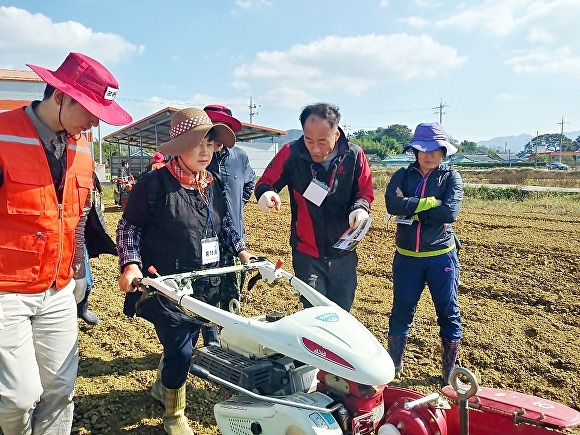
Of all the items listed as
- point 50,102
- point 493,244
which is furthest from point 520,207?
point 50,102

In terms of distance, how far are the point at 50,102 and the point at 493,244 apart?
26.4 ft

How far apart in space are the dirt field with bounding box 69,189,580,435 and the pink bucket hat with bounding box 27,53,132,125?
192 cm

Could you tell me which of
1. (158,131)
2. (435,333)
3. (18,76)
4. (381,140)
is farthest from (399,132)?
(435,333)

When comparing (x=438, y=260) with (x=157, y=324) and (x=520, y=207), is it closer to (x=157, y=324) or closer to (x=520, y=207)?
(x=157, y=324)

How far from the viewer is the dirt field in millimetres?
3469

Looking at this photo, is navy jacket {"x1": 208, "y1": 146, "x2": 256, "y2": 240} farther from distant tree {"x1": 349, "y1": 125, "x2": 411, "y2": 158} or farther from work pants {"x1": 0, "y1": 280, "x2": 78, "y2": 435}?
distant tree {"x1": 349, "y1": 125, "x2": 411, "y2": 158}

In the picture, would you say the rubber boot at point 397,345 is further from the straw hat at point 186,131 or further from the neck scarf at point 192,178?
the straw hat at point 186,131

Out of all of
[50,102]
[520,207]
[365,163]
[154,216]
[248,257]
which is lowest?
[520,207]

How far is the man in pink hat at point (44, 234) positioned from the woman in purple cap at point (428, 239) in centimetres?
208

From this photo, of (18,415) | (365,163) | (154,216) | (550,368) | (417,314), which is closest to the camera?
(18,415)

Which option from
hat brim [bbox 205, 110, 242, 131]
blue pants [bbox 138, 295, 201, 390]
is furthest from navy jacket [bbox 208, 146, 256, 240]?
blue pants [bbox 138, 295, 201, 390]

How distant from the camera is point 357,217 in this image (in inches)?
123

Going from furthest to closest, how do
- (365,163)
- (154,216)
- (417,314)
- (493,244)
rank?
1. (493,244)
2. (417,314)
3. (365,163)
4. (154,216)

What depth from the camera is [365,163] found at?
3490mm
